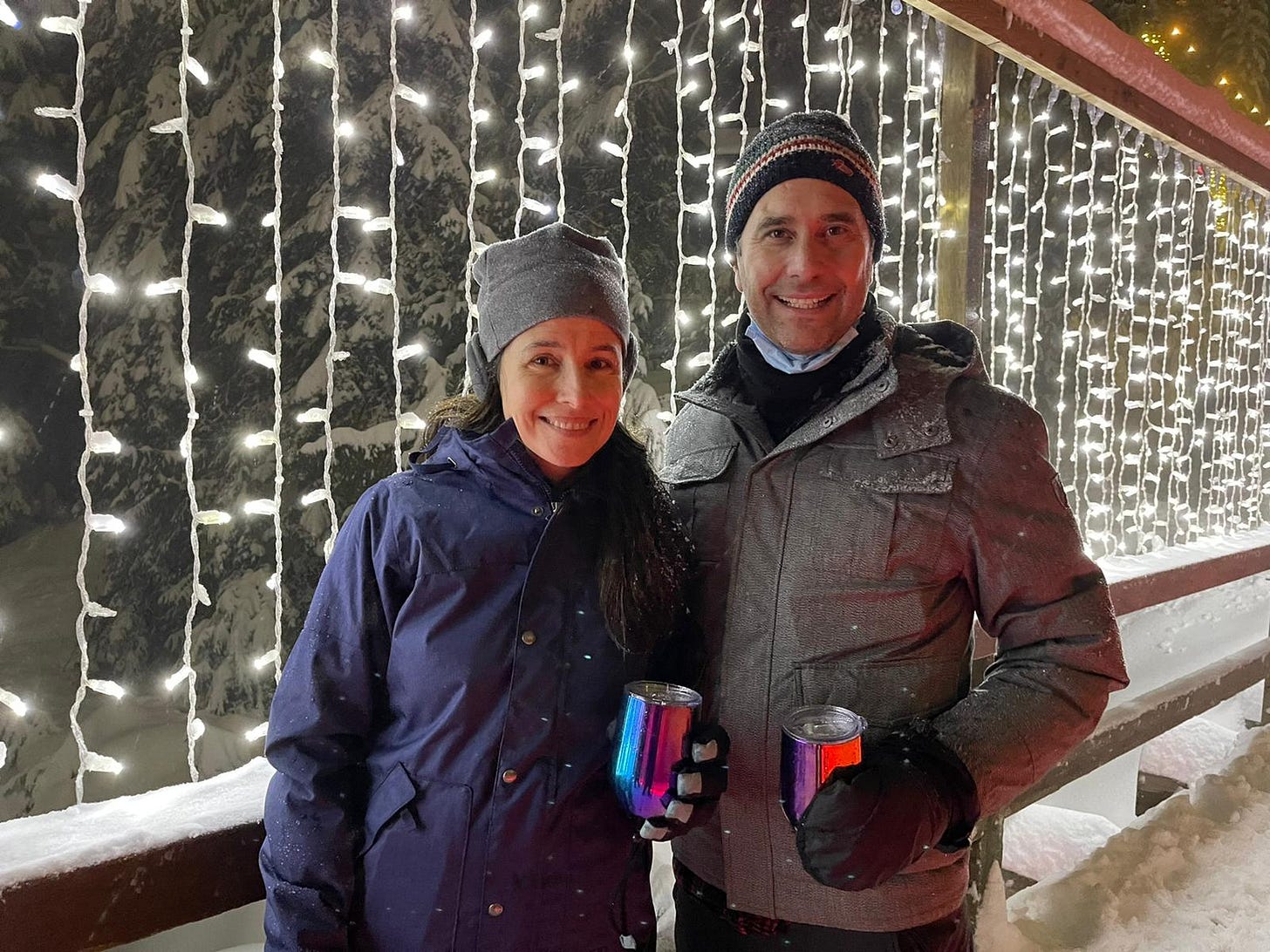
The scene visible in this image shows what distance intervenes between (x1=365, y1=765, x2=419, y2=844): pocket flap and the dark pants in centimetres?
61

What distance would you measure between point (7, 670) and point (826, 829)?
260 inches

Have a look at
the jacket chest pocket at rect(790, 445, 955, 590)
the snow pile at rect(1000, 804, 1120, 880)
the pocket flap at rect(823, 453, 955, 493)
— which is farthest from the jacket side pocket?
the snow pile at rect(1000, 804, 1120, 880)

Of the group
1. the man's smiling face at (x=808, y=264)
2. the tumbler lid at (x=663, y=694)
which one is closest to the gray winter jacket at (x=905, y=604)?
the man's smiling face at (x=808, y=264)

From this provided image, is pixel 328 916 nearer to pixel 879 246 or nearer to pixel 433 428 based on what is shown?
pixel 433 428

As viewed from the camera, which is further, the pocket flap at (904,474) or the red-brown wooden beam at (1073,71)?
the red-brown wooden beam at (1073,71)

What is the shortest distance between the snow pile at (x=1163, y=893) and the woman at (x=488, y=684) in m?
1.70

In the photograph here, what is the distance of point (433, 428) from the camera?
1418mm

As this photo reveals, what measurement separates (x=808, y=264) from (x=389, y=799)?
1066mm

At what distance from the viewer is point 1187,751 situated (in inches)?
186

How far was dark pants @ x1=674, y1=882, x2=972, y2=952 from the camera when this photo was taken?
4.13 ft

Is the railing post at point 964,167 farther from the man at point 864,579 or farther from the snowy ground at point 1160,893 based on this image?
the snowy ground at point 1160,893

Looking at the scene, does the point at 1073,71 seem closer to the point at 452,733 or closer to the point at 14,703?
the point at 452,733

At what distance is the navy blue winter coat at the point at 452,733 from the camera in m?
1.12

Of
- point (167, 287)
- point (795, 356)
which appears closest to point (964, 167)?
point (795, 356)
